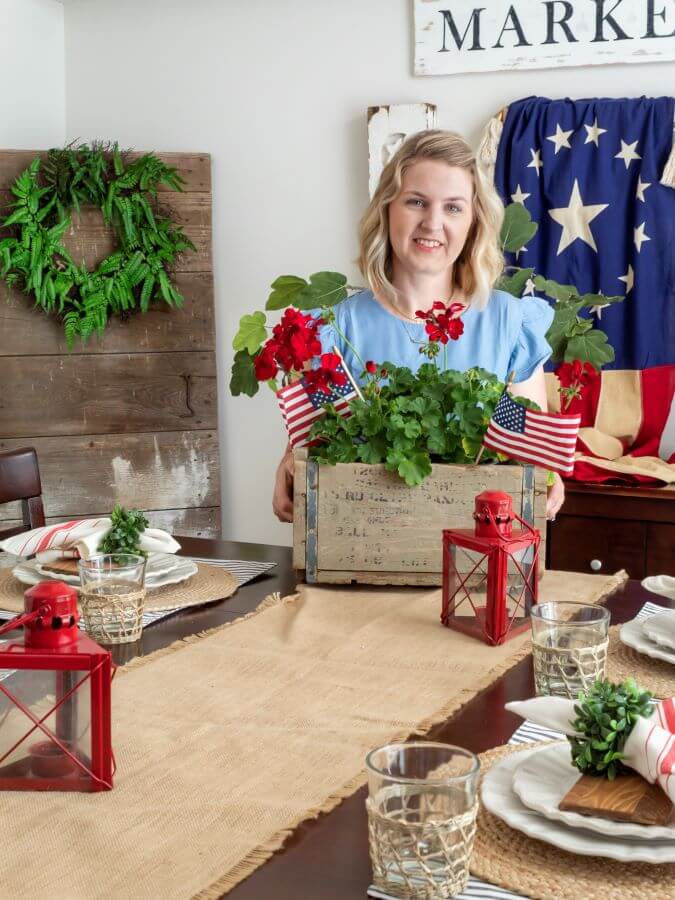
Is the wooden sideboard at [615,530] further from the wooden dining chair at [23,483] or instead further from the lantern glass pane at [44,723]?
the lantern glass pane at [44,723]

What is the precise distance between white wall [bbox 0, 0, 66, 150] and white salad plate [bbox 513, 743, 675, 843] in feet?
11.2

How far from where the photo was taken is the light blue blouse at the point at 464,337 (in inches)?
82.0

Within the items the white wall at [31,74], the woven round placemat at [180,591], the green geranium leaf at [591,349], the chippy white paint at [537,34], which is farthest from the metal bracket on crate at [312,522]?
the white wall at [31,74]

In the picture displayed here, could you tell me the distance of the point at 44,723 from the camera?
0.92m

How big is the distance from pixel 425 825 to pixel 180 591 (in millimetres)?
889

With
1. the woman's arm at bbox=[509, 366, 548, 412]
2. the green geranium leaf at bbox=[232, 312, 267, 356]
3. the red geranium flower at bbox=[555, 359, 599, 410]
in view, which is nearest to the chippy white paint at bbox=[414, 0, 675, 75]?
the woman's arm at bbox=[509, 366, 548, 412]

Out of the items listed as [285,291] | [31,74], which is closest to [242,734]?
[285,291]

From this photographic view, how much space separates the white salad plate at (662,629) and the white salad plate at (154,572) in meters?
0.68

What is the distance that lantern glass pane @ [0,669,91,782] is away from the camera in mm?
907

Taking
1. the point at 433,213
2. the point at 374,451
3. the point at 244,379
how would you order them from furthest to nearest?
the point at 244,379 → the point at 433,213 → the point at 374,451

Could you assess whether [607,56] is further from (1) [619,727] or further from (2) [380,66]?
(1) [619,727]

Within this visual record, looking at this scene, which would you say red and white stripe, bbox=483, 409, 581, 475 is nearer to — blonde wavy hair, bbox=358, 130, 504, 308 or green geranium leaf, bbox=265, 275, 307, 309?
blonde wavy hair, bbox=358, 130, 504, 308

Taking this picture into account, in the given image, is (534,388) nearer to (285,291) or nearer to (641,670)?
(285,291)

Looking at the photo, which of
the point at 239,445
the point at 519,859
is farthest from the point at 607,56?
the point at 519,859
